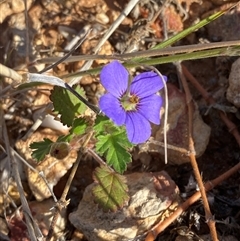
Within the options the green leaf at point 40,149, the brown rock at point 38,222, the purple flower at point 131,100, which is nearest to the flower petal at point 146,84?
the purple flower at point 131,100

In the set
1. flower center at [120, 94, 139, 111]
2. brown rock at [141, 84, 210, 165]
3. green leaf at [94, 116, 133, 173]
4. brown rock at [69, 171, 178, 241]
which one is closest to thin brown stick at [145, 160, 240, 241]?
brown rock at [69, 171, 178, 241]

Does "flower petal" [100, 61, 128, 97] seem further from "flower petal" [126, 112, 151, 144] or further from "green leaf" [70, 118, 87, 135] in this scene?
"green leaf" [70, 118, 87, 135]

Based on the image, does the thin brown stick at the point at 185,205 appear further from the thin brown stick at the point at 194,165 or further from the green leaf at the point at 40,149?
the green leaf at the point at 40,149

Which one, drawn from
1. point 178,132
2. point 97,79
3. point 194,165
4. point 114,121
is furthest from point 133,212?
point 97,79

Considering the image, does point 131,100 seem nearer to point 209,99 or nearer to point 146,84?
point 146,84

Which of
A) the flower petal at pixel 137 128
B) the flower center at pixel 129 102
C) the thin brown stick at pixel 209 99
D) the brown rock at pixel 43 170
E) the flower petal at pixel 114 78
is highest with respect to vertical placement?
the flower petal at pixel 114 78
